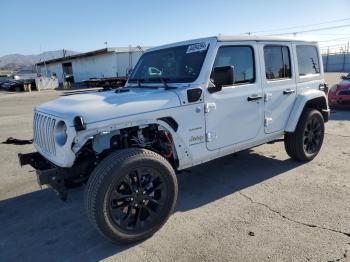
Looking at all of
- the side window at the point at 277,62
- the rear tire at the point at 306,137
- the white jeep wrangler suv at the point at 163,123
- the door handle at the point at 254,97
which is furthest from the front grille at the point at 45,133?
the rear tire at the point at 306,137

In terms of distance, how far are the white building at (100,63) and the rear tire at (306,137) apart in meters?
24.2

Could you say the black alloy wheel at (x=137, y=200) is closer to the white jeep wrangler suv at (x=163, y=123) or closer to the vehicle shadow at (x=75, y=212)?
the white jeep wrangler suv at (x=163, y=123)

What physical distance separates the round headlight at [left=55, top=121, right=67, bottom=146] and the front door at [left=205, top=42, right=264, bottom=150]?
63.6 inches

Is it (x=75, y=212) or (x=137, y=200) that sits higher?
(x=137, y=200)

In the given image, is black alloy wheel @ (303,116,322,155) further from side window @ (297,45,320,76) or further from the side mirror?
the side mirror

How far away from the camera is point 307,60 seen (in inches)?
219

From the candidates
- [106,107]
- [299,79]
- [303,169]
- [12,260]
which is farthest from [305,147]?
[12,260]

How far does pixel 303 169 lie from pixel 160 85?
8.92ft

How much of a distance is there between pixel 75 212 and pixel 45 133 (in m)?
1.11

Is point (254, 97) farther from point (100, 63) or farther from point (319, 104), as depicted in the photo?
point (100, 63)

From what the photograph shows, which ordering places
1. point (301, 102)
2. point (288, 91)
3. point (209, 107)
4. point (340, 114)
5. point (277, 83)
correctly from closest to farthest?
point (209, 107), point (277, 83), point (288, 91), point (301, 102), point (340, 114)

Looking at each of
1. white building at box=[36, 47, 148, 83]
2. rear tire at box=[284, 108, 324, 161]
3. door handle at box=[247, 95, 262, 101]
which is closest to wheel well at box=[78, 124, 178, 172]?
door handle at box=[247, 95, 262, 101]

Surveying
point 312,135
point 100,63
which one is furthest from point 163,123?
point 100,63

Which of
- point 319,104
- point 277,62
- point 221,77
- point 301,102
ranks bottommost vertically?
point 319,104
